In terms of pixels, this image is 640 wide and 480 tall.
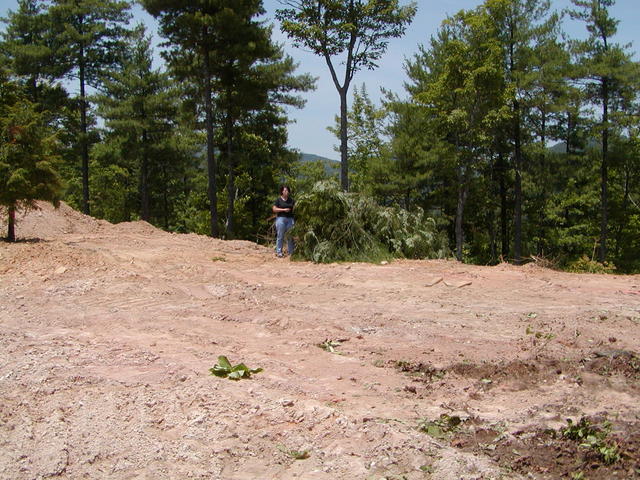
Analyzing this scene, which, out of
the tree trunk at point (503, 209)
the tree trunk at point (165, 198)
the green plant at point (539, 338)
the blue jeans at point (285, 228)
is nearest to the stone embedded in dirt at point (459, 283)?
the green plant at point (539, 338)

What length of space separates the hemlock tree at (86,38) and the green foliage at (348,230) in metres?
17.4

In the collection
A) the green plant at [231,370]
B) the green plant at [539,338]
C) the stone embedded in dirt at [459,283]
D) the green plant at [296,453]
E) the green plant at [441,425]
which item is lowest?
the green plant at [296,453]

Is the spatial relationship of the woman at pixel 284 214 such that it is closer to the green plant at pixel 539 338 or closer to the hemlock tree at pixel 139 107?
the green plant at pixel 539 338

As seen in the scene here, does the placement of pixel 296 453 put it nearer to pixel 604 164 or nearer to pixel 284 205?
pixel 284 205

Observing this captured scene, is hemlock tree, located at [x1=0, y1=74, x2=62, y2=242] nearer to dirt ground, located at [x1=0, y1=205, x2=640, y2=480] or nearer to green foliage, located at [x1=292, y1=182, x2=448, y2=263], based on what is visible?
dirt ground, located at [x1=0, y1=205, x2=640, y2=480]

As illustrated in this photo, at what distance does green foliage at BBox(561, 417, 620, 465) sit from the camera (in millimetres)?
3561

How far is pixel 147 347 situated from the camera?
577 centimetres

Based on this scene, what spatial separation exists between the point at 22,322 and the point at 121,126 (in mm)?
20201

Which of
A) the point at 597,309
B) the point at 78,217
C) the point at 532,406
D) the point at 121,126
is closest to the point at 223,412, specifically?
the point at 532,406

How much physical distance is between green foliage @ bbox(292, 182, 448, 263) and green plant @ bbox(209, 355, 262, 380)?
19.6 feet

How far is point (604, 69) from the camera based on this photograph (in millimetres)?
22188

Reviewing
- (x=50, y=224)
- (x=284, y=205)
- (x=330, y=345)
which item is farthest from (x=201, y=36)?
(x=330, y=345)

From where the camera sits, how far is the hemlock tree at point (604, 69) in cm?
2247

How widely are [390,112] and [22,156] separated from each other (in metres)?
18.2
